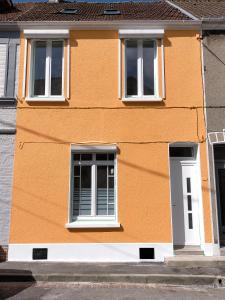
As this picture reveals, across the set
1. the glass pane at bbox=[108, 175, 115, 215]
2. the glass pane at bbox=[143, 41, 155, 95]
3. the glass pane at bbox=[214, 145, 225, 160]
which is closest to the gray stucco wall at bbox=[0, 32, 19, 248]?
the glass pane at bbox=[108, 175, 115, 215]

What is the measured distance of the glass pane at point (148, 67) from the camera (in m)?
10.4

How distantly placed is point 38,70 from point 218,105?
5.32 m

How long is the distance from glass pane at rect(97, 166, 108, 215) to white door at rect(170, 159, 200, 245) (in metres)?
1.90

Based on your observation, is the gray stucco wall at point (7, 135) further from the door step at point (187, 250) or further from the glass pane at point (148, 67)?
the door step at point (187, 250)

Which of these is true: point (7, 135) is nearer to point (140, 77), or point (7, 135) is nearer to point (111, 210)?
point (111, 210)

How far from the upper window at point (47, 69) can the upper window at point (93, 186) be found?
6.85 ft

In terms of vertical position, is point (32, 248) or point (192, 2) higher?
point (192, 2)

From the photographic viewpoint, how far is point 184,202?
10008 millimetres

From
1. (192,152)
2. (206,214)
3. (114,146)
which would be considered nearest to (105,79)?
(114,146)

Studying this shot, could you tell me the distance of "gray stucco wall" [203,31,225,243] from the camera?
9.94 metres

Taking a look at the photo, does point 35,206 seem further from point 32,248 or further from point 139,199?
point 139,199

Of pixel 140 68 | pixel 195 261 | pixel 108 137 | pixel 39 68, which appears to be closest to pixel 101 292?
pixel 195 261

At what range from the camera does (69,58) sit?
10.3 meters

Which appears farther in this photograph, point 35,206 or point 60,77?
point 60,77
